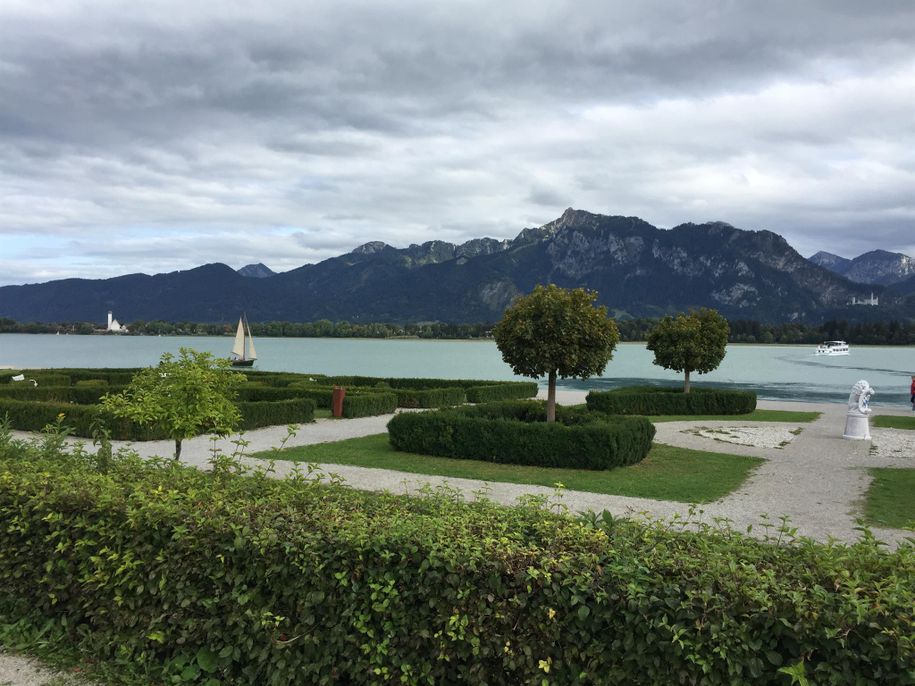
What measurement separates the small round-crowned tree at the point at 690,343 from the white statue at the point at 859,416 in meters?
7.92

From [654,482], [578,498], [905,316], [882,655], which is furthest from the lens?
[905,316]

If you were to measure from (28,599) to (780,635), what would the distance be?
469 centimetres

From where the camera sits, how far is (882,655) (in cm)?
259

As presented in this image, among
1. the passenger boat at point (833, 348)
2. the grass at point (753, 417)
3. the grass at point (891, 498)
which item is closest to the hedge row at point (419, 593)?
the grass at point (891, 498)

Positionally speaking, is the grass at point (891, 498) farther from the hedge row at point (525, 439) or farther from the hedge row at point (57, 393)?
the hedge row at point (57, 393)

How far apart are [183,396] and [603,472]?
7.41 metres

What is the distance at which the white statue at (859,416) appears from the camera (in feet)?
55.4

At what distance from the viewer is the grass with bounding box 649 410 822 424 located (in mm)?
21781

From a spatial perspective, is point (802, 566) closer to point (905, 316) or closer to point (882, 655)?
point (882, 655)

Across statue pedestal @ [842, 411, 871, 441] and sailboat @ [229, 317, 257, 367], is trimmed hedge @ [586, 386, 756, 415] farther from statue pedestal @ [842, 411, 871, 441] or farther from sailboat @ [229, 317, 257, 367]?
sailboat @ [229, 317, 257, 367]

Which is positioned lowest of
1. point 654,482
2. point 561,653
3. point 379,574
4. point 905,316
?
point 654,482

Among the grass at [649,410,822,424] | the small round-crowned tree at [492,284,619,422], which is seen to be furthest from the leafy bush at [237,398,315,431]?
the grass at [649,410,822,424]

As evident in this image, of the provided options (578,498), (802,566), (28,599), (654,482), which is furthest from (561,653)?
(654,482)

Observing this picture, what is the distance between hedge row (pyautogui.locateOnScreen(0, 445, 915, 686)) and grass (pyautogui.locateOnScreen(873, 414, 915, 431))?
2068cm
